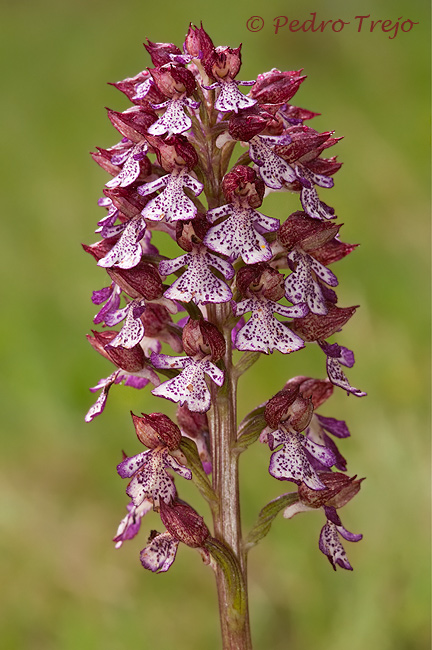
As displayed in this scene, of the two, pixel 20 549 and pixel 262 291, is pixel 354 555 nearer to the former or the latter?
pixel 20 549

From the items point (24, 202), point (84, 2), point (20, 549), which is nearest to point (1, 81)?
point (84, 2)

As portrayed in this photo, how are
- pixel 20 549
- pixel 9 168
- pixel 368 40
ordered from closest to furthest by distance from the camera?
pixel 20 549 < pixel 9 168 < pixel 368 40

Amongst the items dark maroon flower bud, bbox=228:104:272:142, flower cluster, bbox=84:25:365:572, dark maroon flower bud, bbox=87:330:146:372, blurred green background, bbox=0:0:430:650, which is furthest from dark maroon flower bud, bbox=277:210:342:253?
blurred green background, bbox=0:0:430:650

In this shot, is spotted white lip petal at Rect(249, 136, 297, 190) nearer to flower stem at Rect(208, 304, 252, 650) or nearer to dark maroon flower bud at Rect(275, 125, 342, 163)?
dark maroon flower bud at Rect(275, 125, 342, 163)

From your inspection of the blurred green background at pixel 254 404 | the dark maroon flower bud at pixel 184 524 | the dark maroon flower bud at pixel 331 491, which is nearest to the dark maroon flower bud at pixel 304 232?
the dark maroon flower bud at pixel 331 491

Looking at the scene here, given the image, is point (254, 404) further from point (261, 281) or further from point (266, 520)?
point (261, 281)
